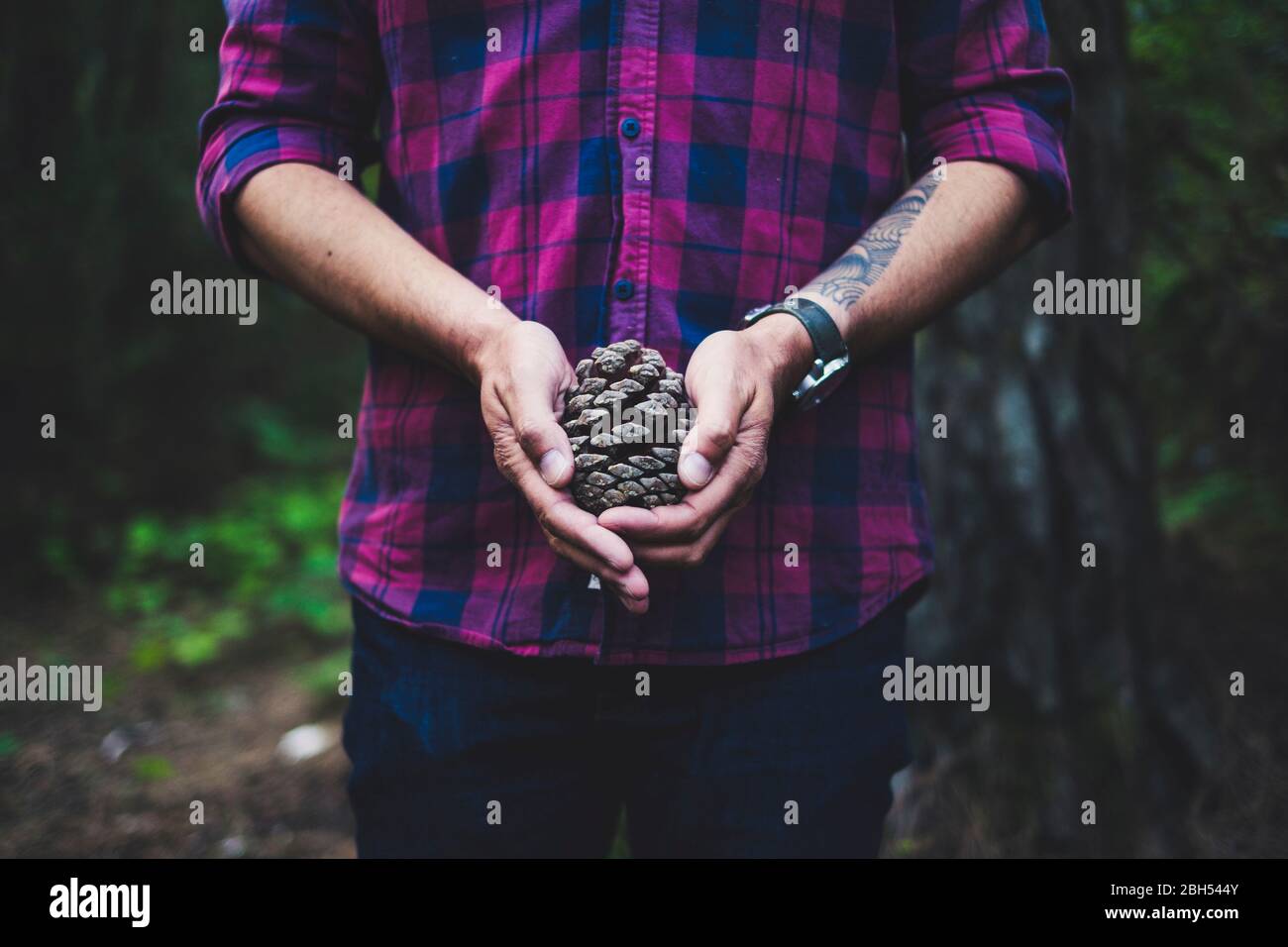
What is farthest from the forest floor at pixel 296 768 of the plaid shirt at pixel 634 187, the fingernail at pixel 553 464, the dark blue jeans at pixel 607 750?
the fingernail at pixel 553 464

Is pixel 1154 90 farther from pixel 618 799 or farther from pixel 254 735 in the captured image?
pixel 254 735

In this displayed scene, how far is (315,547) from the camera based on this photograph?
5012 mm

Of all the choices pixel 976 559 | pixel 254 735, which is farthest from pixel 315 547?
pixel 976 559

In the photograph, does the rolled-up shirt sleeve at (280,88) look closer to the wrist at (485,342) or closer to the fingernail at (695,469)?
the wrist at (485,342)

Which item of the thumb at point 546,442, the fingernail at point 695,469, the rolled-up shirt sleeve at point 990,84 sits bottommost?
the fingernail at point 695,469

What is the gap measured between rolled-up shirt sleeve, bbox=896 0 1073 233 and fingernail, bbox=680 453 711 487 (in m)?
0.71

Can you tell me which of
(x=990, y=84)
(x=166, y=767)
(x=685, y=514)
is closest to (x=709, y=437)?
(x=685, y=514)

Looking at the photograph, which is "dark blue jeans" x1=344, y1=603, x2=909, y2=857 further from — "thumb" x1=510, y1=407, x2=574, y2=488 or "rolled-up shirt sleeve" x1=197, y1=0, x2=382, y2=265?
"rolled-up shirt sleeve" x1=197, y1=0, x2=382, y2=265

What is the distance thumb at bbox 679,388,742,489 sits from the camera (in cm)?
112

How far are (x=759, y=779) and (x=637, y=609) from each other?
414mm

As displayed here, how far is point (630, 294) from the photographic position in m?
1.32

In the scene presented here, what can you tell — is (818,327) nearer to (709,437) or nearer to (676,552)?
(709,437)

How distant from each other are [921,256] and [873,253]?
0.26ft

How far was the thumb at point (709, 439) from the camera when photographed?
112 cm
